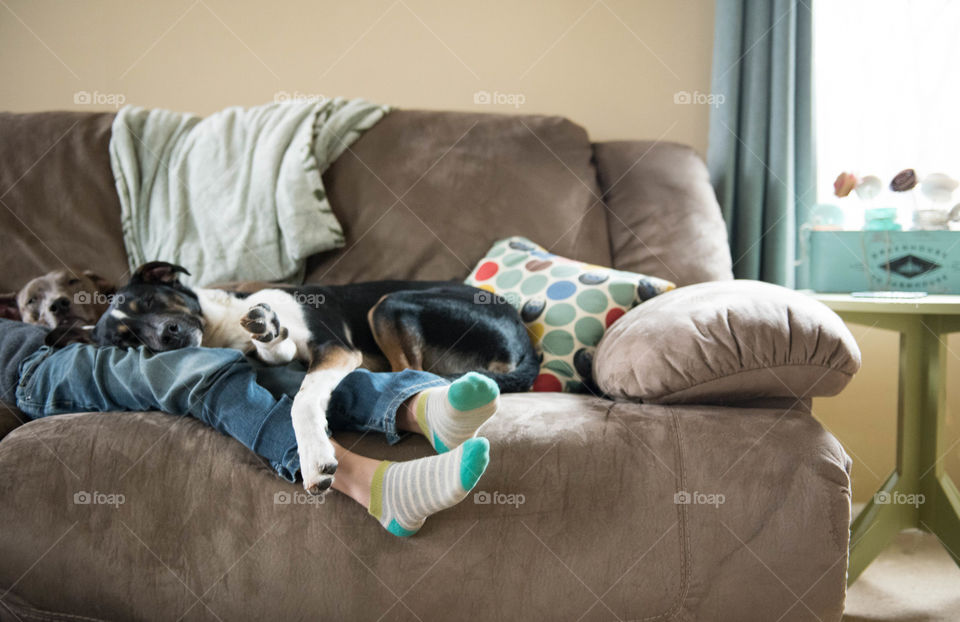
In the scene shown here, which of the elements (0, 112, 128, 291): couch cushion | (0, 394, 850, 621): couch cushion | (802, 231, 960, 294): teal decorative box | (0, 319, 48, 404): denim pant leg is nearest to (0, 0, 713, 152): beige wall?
(0, 112, 128, 291): couch cushion

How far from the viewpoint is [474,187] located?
2090 mm

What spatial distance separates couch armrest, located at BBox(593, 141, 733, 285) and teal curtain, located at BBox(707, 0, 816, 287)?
0.21 metres

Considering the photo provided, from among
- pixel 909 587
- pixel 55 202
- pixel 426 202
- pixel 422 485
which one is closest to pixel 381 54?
pixel 426 202

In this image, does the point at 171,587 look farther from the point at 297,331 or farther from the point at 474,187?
the point at 474,187

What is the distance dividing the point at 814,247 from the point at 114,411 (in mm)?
1858

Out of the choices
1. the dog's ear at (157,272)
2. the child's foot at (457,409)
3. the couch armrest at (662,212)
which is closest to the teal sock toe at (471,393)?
the child's foot at (457,409)

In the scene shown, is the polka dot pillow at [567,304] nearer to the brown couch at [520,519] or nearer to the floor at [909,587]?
the brown couch at [520,519]

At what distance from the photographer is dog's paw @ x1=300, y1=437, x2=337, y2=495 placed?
42.8 inches

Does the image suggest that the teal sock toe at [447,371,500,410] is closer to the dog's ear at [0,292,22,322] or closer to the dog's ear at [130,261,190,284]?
the dog's ear at [130,261,190,284]

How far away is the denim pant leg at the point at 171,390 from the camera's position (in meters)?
1.18

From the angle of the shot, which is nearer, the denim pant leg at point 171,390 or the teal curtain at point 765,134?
the denim pant leg at point 171,390

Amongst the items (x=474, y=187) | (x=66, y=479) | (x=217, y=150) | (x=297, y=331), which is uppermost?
(x=217, y=150)

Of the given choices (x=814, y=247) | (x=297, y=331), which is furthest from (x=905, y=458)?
(x=297, y=331)

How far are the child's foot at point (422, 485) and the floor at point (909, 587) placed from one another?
1147 millimetres
